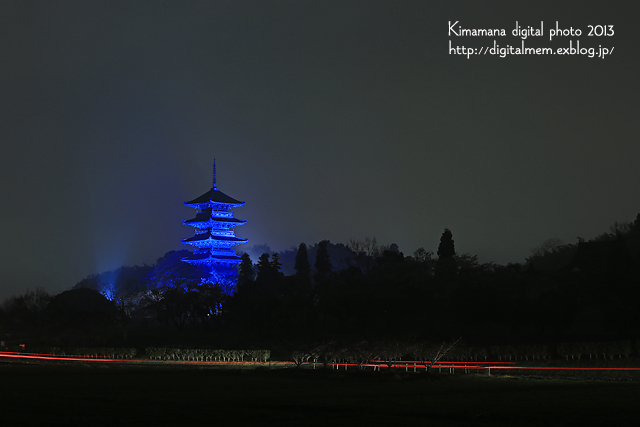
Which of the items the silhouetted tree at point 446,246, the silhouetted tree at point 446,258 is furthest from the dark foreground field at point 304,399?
the silhouetted tree at point 446,246

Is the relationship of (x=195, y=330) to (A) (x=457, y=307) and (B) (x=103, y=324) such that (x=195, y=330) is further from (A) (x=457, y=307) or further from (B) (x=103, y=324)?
(A) (x=457, y=307)

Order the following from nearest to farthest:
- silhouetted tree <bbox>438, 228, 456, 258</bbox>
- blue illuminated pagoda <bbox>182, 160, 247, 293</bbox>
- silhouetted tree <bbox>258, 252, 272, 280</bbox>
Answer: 1. silhouetted tree <bbox>438, 228, 456, 258</bbox>
2. silhouetted tree <bbox>258, 252, 272, 280</bbox>
3. blue illuminated pagoda <bbox>182, 160, 247, 293</bbox>

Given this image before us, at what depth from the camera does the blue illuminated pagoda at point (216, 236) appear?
286 ft

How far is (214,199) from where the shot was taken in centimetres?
9419

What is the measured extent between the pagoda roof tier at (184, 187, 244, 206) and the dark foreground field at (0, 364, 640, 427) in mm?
54471

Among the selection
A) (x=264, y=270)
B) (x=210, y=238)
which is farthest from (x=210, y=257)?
(x=264, y=270)

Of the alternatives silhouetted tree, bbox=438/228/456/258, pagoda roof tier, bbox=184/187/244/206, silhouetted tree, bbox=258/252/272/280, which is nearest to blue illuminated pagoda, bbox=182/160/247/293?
pagoda roof tier, bbox=184/187/244/206

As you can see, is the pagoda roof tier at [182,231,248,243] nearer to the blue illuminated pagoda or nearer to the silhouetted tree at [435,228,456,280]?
the blue illuminated pagoda

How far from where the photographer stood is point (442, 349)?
45969mm

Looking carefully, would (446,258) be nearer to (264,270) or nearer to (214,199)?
(264,270)

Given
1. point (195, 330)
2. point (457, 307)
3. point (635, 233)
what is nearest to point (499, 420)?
point (457, 307)

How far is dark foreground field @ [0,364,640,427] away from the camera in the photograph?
2366cm

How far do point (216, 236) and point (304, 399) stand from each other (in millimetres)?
63844

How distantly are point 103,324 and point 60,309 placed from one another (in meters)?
5.40
